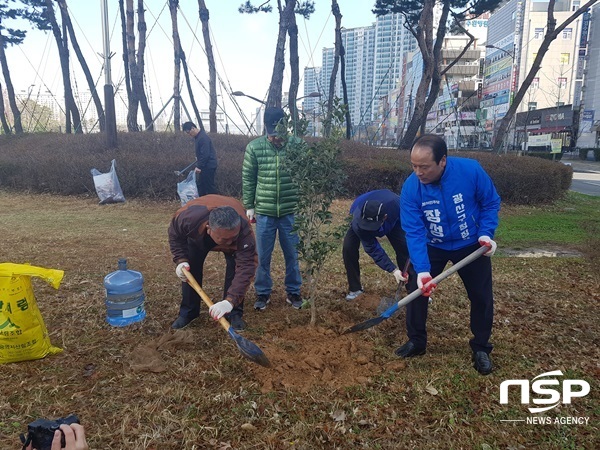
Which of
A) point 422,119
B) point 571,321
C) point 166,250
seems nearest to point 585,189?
point 422,119

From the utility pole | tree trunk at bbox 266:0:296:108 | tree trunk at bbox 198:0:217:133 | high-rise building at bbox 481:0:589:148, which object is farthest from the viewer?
high-rise building at bbox 481:0:589:148

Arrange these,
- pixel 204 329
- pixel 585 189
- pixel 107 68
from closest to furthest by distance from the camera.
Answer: pixel 204 329
pixel 107 68
pixel 585 189

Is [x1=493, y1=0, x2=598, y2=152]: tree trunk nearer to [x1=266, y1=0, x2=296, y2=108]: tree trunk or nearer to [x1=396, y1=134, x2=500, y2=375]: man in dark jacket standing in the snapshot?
[x1=266, y1=0, x2=296, y2=108]: tree trunk

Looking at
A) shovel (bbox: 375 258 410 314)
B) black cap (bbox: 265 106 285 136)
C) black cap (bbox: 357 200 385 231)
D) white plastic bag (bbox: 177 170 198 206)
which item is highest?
black cap (bbox: 265 106 285 136)

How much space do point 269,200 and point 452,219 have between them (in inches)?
64.9

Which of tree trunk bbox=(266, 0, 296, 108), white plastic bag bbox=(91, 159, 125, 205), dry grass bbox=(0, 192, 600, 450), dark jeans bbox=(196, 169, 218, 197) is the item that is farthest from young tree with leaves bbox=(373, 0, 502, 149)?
dry grass bbox=(0, 192, 600, 450)

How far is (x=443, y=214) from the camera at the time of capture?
2.88 m

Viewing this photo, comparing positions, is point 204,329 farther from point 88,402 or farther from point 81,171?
point 81,171

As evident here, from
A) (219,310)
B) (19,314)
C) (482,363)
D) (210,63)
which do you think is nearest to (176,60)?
(210,63)

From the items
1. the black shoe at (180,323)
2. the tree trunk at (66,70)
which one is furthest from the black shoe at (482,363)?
the tree trunk at (66,70)

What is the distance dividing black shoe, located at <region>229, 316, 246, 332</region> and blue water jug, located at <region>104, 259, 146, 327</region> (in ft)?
2.66

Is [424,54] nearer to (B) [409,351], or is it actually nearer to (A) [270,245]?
(A) [270,245]

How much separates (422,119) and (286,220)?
11280 mm

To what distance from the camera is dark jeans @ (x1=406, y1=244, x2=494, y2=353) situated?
2.95 meters
